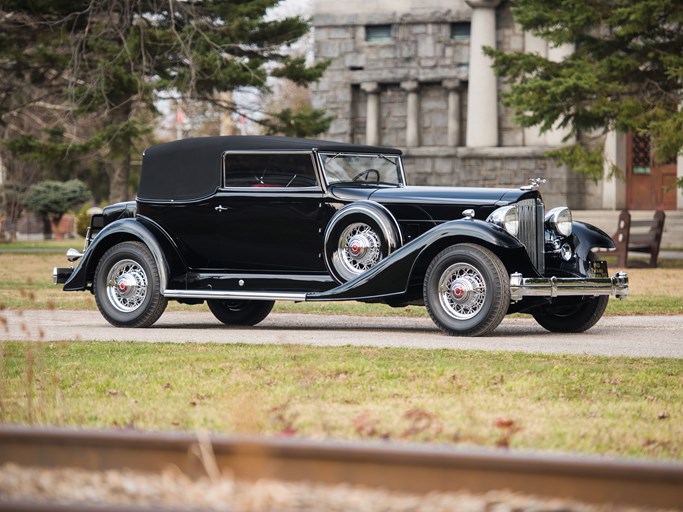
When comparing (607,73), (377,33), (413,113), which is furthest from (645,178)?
(607,73)

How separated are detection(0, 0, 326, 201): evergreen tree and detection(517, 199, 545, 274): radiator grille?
14.7 m

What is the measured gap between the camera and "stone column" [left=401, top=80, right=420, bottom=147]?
3747 cm

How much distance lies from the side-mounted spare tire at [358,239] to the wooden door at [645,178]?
2327cm

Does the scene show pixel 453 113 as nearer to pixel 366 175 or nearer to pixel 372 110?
pixel 372 110

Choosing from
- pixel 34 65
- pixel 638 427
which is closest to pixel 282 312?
pixel 638 427

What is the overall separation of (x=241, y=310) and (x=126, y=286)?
140 cm

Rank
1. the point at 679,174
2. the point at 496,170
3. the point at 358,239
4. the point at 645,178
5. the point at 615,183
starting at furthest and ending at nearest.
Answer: the point at 496,170
the point at 645,178
the point at 615,183
the point at 679,174
the point at 358,239

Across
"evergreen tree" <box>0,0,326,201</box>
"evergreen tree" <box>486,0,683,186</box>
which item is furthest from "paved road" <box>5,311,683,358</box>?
"evergreen tree" <box>0,0,326,201</box>

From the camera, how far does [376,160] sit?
13.0 m

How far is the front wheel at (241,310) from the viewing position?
43.9ft

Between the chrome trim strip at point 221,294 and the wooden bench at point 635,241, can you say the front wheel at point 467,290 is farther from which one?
the wooden bench at point 635,241

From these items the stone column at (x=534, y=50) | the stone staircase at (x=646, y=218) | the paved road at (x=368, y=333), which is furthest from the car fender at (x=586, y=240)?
the stone column at (x=534, y=50)

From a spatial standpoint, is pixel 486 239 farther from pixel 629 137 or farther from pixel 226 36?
pixel 629 137

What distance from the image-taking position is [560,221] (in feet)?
39.6
